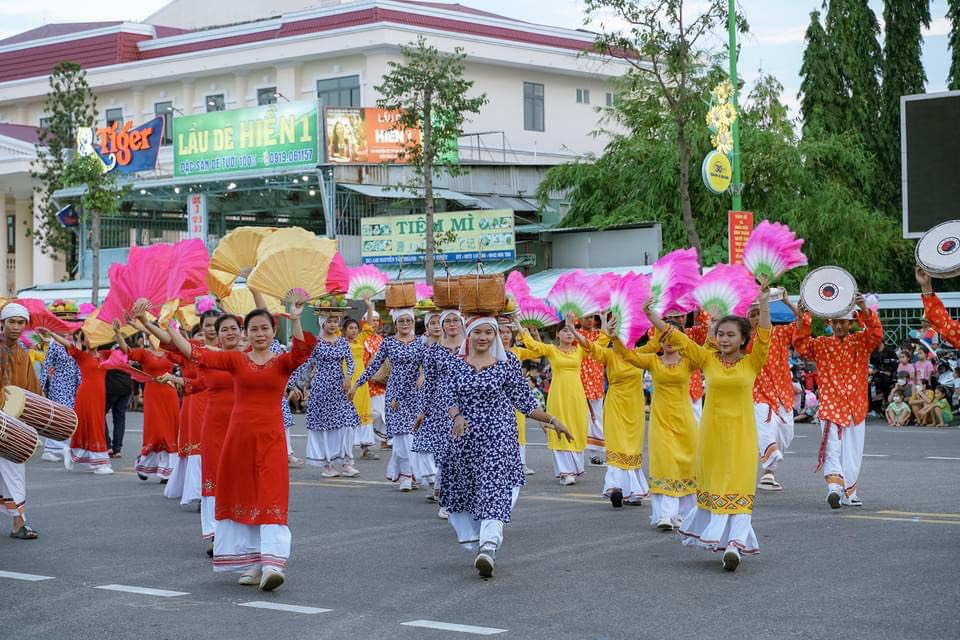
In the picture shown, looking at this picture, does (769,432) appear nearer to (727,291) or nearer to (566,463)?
A: (566,463)

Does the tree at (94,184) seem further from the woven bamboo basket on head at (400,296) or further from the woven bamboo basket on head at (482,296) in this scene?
the woven bamboo basket on head at (482,296)

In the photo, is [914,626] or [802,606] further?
[802,606]

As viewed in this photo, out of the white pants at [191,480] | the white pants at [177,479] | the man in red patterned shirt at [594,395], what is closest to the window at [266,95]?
the man in red patterned shirt at [594,395]

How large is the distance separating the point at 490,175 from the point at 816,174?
9.77 metres

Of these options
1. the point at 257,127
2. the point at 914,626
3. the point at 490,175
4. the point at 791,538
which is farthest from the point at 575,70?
the point at 914,626

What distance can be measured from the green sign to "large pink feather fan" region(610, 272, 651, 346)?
26.9 meters

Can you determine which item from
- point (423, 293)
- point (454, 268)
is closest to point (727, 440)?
point (423, 293)

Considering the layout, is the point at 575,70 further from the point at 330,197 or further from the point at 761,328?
the point at 761,328

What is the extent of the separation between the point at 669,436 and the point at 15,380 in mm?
5523

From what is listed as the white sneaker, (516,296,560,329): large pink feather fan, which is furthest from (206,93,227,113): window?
the white sneaker

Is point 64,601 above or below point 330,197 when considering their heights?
below

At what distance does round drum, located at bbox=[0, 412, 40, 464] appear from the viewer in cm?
905

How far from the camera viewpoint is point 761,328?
9.45m

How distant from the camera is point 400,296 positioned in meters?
15.0
